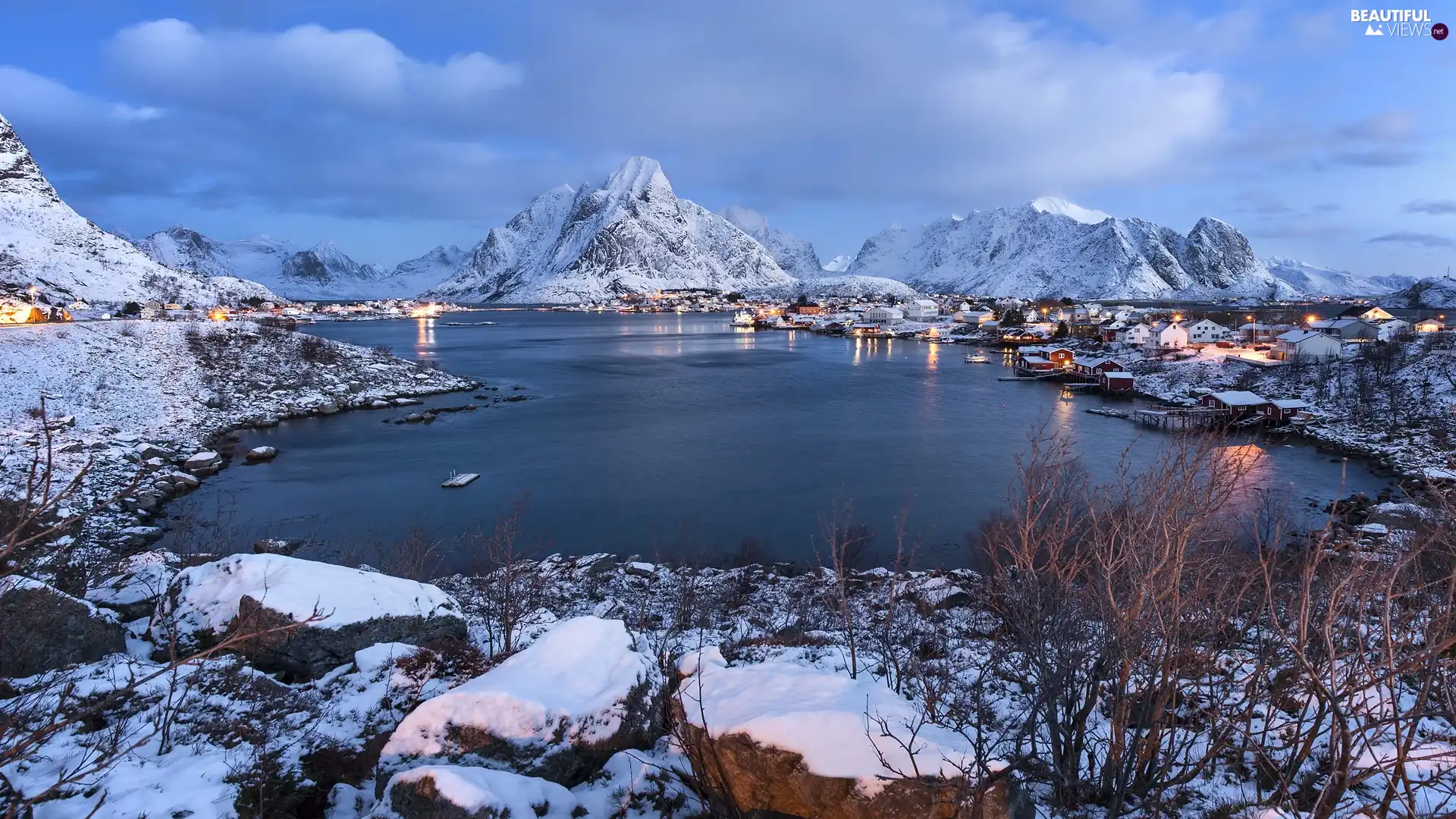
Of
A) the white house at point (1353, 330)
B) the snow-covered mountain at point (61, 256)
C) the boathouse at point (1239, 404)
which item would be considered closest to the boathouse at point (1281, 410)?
the boathouse at point (1239, 404)

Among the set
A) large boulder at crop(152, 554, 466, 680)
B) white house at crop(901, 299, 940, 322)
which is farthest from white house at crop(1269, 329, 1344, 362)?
white house at crop(901, 299, 940, 322)

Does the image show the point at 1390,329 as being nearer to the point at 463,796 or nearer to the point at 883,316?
the point at 463,796

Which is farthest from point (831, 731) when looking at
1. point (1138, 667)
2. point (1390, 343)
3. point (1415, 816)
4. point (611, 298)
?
point (611, 298)

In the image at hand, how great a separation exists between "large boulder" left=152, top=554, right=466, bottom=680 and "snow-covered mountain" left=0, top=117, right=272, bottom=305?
53187 millimetres

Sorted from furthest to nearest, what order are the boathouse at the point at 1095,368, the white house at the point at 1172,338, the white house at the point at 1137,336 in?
1. the white house at the point at 1137,336
2. the white house at the point at 1172,338
3. the boathouse at the point at 1095,368

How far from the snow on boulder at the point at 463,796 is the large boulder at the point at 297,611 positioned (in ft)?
7.37

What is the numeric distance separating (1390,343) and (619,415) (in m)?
31.2

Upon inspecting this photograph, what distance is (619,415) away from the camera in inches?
989

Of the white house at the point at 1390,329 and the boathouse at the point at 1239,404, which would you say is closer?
the boathouse at the point at 1239,404

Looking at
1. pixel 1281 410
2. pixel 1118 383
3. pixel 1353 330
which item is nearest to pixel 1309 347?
pixel 1353 330

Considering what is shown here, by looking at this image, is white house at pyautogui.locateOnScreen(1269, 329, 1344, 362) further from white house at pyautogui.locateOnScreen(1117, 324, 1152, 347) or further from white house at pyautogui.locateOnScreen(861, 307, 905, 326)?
white house at pyautogui.locateOnScreen(861, 307, 905, 326)

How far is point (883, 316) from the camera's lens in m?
80.3

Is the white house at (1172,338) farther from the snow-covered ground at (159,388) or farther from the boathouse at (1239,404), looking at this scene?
the snow-covered ground at (159,388)

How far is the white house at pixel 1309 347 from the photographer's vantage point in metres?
30.7
